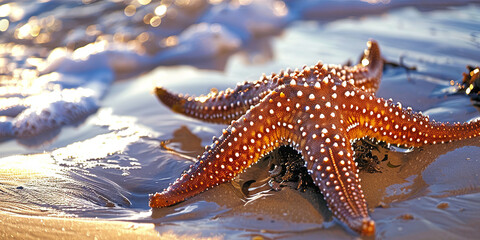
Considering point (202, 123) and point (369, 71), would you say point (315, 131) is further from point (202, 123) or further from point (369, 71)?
point (202, 123)

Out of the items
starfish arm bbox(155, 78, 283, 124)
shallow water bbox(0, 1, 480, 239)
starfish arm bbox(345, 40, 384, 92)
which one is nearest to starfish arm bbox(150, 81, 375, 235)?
shallow water bbox(0, 1, 480, 239)

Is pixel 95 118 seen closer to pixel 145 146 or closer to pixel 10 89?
pixel 145 146

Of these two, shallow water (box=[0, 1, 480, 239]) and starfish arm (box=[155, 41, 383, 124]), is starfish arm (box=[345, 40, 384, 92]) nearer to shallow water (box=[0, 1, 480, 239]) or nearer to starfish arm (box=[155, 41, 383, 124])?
starfish arm (box=[155, 41, 383, 124])

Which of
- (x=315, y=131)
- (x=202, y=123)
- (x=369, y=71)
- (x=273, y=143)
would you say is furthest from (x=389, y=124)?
(x=202, y=123)

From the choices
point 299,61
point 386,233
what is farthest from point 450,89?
point 386,233

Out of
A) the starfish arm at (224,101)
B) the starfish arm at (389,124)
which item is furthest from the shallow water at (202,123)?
the starfish arm at (224,101)

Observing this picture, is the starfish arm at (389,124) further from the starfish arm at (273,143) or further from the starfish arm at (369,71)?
the starfish arm at (369,71)
